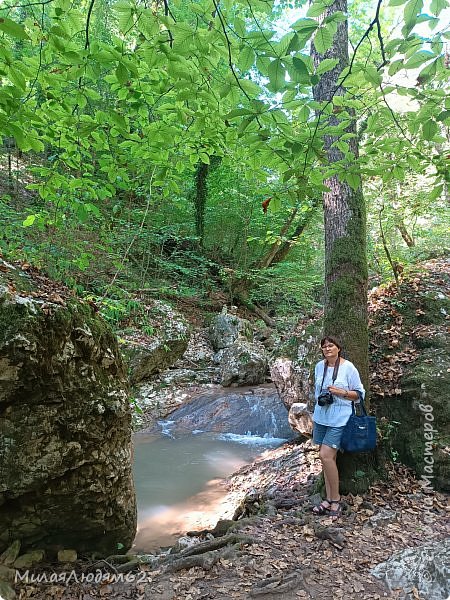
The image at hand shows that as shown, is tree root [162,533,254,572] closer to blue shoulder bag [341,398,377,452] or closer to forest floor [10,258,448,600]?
forest floor [10,258,448,600]

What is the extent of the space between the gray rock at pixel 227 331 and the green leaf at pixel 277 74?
10.9 m

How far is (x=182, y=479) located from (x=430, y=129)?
635cm

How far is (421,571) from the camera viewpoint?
2.86m

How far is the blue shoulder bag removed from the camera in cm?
394

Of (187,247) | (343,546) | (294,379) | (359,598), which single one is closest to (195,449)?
(294,379)

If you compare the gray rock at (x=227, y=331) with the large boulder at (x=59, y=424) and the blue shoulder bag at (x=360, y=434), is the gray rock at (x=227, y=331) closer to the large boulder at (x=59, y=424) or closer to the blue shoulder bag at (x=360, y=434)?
the blue shoulder bag at (x=360, y=434)

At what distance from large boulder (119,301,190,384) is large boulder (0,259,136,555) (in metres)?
5.36

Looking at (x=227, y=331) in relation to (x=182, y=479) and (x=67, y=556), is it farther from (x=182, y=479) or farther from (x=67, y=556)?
(x=67, y=556)

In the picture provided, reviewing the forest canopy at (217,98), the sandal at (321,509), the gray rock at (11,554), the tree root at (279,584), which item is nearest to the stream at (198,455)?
the sandal at (321,509)

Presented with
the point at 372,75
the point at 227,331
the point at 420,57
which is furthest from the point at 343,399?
the point at 227,331

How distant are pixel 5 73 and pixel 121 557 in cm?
382

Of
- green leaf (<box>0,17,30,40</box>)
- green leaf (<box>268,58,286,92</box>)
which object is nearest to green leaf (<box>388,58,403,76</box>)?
green leaf (<box>268,58,286,92</box>)

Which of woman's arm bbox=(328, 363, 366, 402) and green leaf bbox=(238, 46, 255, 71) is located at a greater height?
green leaf bbox=(238, 46, 255, 71)

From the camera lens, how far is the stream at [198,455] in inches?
206
